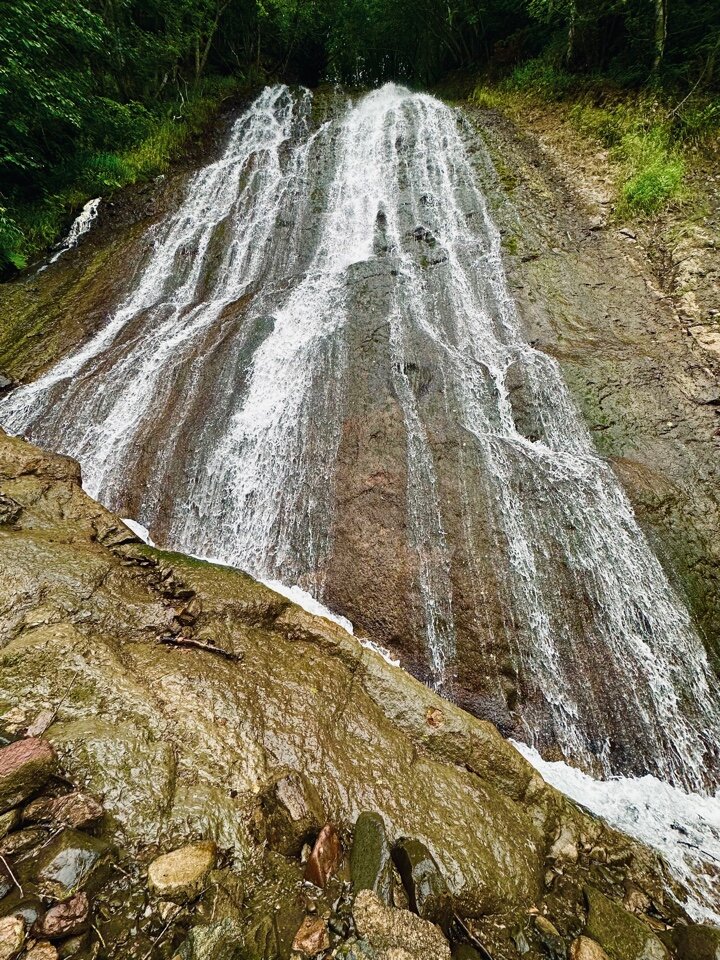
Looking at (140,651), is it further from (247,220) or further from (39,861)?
(247,220)

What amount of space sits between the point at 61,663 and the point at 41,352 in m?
8.79

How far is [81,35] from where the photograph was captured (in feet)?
34.3

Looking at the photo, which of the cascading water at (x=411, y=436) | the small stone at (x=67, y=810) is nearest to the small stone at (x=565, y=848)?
the cascading water at (x=411, y=436)

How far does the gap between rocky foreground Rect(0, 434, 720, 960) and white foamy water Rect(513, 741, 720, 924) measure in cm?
34

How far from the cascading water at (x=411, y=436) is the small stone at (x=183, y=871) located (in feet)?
11.7

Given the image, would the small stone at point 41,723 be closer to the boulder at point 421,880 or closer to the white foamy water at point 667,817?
the boulder at point 421,880

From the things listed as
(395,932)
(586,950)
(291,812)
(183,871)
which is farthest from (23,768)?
(586,950)

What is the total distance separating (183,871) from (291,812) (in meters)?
0.63

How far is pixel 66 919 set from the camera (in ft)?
5.56

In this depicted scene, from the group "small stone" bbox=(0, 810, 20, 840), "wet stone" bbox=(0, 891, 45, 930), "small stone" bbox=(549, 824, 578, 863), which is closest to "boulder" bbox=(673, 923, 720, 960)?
"small stone" bbox=(549, 824, 578, 863)

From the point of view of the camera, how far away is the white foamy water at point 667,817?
3114mm

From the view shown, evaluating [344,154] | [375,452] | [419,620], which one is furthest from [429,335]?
[344,154]

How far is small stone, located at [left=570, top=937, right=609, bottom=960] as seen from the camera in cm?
221

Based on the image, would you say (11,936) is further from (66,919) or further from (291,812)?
(291,812)
